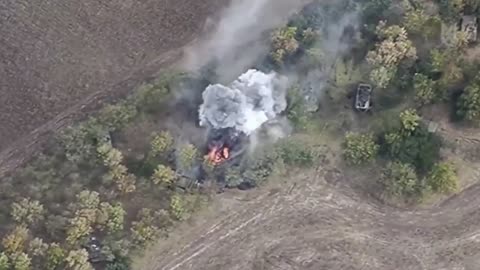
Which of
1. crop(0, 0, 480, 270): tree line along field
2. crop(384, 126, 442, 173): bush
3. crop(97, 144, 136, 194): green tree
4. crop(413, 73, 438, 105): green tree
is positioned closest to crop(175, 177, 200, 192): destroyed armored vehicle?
crop(0, 0, 480, 270): tree line along field

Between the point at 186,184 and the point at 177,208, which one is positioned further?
the point at 186,184

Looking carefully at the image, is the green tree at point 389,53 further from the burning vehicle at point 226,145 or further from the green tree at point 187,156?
the green tree at point 187,156

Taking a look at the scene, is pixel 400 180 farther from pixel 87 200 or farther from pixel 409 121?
pixel 87 200

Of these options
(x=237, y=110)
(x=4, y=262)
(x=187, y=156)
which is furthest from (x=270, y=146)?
(x=4, y=262)

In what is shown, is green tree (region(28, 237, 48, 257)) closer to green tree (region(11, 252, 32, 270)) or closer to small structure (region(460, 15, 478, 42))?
green tree (region(11, 252, 32, 270))

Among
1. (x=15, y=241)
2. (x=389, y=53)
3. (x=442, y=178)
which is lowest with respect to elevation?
(x=442, y=178)

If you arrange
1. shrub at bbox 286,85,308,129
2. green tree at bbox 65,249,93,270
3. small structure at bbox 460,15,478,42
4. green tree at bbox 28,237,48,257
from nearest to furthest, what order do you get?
green tree at bbox 65,249,93,270 < green tree at bbox 28,237,48,257 < shrub at bbox 286,85,308,129 < small structure at bbox 460,15,478,42

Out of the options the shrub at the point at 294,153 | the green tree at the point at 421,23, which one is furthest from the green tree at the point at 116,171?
the green tree at the point at 421,23

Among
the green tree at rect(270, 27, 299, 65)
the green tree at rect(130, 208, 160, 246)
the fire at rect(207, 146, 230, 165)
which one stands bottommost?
the green tree at rect(130, 208, 160, 246)
